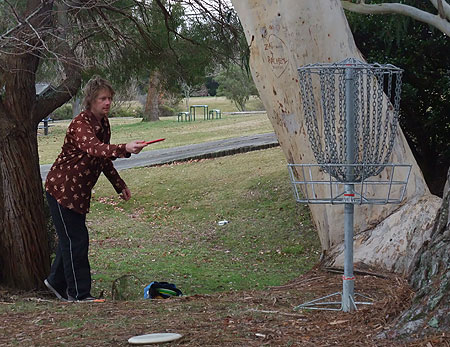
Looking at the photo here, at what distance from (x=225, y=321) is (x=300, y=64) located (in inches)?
122

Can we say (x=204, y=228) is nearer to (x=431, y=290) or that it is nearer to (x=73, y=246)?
(x=73, y=246)

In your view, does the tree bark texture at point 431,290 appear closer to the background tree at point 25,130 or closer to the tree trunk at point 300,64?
the tree trunk at point 300,64

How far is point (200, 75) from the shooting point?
37.6 feet

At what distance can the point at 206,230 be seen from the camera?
12328 millimetres

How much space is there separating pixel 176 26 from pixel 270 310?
272 inches

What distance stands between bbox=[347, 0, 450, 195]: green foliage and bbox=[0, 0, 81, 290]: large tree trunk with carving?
5.16 metres

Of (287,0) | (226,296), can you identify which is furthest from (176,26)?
(226,296)

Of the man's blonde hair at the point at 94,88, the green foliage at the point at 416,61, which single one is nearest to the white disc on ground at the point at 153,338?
the man's blonde hair at the point at 94,88

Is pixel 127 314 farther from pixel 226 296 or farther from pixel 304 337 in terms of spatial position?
pixel 304 337

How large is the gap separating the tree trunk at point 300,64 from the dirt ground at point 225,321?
41.6 inches

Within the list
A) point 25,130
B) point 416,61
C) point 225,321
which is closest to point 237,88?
point 416,61

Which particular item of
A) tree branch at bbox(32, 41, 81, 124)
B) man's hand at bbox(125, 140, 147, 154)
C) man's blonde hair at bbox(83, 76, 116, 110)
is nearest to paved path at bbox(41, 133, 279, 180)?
tree branch at bbox(32, 41, 81, 124)

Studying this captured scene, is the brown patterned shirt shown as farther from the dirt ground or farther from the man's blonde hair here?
the dirt ground

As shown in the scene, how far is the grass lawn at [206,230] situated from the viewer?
9.08m
